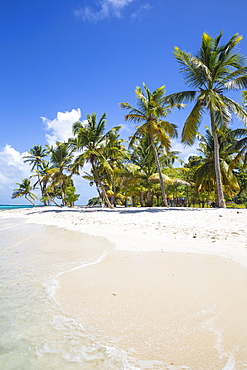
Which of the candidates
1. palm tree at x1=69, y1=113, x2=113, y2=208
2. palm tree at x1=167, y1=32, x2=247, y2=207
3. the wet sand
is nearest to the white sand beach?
the wet sand

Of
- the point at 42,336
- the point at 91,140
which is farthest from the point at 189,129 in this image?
the point at 42,336

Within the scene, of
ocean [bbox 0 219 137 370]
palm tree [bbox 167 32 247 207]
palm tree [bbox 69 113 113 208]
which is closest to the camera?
ocean [bbox 0 219 137 370]

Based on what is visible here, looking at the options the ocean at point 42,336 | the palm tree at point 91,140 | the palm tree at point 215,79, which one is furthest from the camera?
the palm tree at point 91,140

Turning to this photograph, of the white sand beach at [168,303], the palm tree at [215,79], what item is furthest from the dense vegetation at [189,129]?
the white sand beach at [168,303]

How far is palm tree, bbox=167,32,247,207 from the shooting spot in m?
13.1

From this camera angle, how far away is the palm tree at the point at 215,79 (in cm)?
1308

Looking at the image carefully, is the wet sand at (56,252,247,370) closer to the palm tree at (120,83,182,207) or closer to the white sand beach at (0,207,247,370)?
the white sand beach at (0,207,247,370)

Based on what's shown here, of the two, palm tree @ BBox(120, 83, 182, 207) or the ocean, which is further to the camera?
palm tree @ BBox(120, 83, 182, 207)

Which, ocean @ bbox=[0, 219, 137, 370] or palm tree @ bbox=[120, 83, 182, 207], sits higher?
palm tree @ bbox=[120, 83, 182, 207]

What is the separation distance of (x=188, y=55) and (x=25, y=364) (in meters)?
16.4

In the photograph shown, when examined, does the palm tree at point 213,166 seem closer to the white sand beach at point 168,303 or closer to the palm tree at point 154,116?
the palm tree at point 154,116

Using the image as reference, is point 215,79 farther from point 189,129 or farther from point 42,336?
point 42,336

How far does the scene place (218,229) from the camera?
21.4 ft

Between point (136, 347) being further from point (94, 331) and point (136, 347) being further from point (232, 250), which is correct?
point (232, 250)
